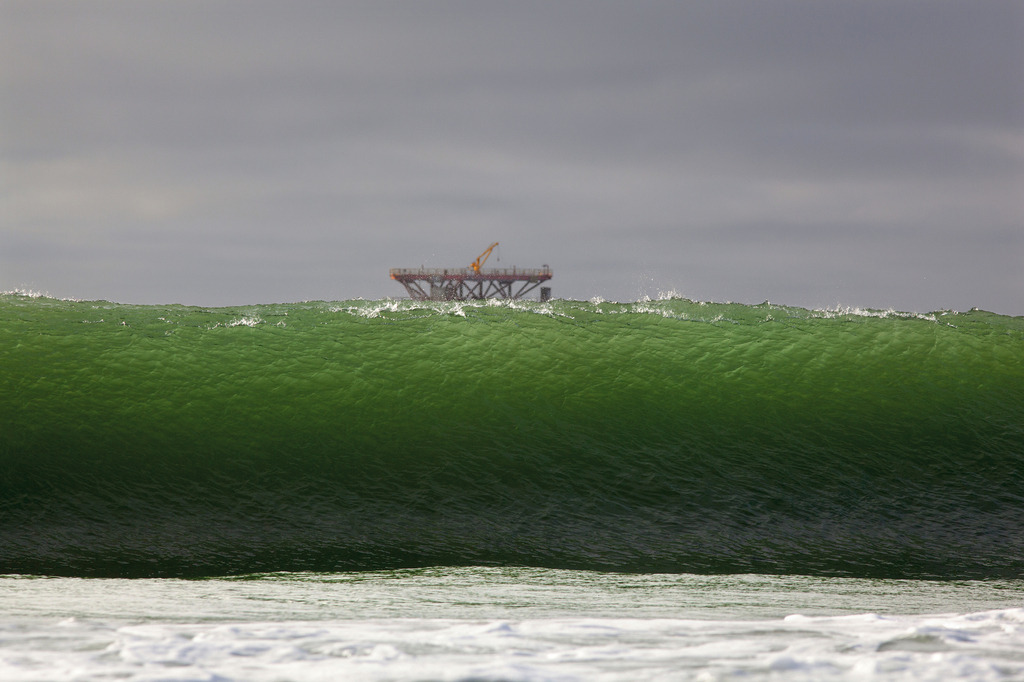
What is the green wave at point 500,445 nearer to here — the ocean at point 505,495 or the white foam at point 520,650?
the ocean at point 505,495

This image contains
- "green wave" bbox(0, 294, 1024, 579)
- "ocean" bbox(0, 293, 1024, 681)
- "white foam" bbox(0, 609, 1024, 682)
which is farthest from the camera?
"green wave" bbox(0, 294, 1024, 579)

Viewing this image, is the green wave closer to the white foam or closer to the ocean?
the ocean

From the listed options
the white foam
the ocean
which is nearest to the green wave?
the ocean

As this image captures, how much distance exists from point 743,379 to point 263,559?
8.39 m

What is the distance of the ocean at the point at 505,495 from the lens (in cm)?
450

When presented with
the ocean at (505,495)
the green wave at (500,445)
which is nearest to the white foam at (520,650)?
the ocean at (505,495)

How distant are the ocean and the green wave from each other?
2.0 inches

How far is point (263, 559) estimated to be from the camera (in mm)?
9078

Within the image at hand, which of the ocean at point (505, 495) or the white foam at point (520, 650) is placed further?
the ocean at point (505, 495)

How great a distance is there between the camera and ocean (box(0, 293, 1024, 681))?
177 inches

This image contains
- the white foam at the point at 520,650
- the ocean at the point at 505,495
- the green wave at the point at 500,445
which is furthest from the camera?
the green wave at the point at 500,445

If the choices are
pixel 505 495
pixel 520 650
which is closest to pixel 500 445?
pixel 505 495

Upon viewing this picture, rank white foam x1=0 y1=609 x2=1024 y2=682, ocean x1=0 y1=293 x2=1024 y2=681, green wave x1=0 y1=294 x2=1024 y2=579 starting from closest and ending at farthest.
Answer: white foam x1=0 y1=609 x2=1024 y2=682 < ocean x1=0 y1=293 x2=1024 y2=681 < green wave x1=0 y1=294 x2=1024 y2=579

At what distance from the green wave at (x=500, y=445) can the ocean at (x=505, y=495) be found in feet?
0.17
